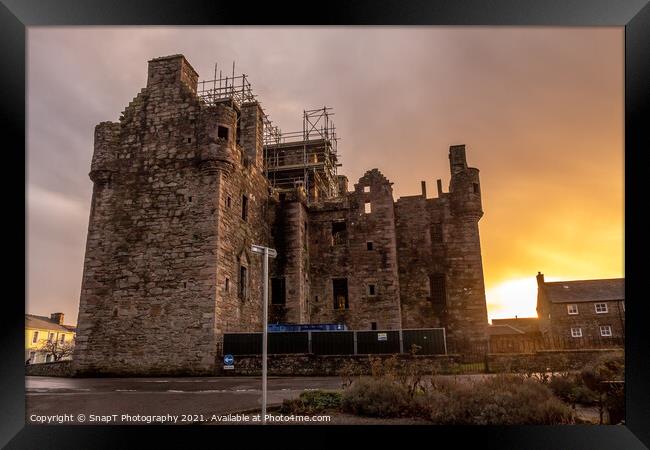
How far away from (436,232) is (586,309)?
2199 centimetres

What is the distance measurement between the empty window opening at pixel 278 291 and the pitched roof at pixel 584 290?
27925 millimetres

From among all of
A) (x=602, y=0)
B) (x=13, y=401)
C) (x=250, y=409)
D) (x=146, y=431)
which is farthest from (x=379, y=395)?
(x=602, y=0)

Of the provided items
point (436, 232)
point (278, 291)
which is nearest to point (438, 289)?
point (436, 232)

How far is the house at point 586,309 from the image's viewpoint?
137 feet

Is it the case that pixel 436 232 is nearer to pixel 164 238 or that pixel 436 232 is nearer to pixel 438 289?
pixel 438 289

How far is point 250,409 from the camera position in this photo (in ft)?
33.0

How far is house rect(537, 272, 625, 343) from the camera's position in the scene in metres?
41.9

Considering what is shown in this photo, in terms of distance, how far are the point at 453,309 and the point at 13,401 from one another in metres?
22.7

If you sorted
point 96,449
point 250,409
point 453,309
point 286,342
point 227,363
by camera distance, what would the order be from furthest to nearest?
point 453,309, point 286,342, point 227,363, point 250,409, point 96,449

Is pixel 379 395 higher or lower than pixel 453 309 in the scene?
lower

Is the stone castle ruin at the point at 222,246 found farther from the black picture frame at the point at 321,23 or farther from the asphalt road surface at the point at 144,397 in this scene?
the black picture frame at the point at 321,23

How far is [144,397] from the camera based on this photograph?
41.2 feet

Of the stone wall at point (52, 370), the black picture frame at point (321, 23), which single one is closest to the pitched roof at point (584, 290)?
the black picture frame at point (321, 23)

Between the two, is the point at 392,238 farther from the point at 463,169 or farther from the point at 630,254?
the point at 630,254
